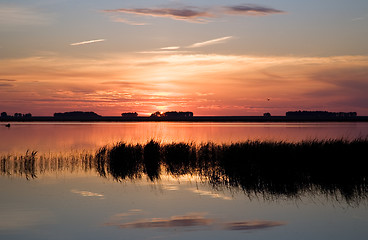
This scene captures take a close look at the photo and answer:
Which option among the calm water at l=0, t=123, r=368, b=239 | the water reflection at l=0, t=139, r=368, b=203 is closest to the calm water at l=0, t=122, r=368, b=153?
the water reflection at l=0, t=139, r=368, b=203

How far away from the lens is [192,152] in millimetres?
29859

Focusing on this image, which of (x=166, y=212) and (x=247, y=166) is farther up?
(x=247, y=166)

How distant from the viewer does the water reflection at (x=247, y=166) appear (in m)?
19.9

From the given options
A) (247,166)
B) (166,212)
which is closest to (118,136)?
(247,166)

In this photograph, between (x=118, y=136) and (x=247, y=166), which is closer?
(x=247, y=166)

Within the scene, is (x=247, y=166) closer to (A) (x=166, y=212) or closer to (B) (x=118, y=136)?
(A) (x=166, y=212)

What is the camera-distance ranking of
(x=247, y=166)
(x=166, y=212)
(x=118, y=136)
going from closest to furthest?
1. (x=166, y=212)
2. (x=247, y=166)
3. (x=118, y=136)

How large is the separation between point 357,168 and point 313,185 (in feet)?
12.9

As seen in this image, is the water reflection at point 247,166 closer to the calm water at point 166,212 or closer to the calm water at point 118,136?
the calm water at point 166,212

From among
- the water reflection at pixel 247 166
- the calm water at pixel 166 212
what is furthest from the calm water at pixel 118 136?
the calm water at pixel 166 212

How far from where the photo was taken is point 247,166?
2425cm

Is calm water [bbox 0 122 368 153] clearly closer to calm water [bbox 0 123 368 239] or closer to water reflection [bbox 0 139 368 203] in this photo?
water reflection [bbox 0 139 368 203]

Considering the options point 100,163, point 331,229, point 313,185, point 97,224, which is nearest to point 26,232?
point 97,224

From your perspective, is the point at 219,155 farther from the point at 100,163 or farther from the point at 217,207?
the point at 217,207
